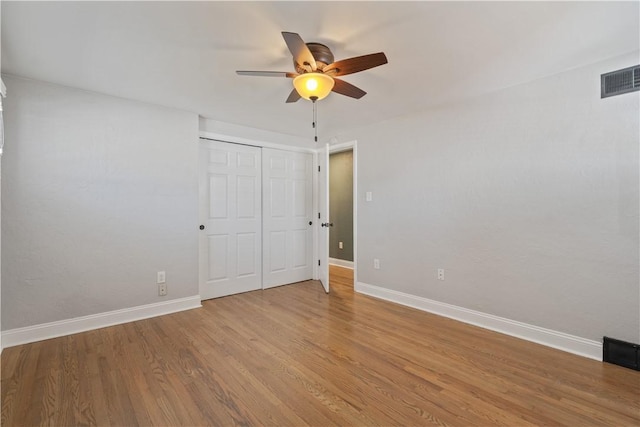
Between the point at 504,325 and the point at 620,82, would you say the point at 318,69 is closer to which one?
the point at 620,82

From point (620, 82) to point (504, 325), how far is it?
2.11 meters

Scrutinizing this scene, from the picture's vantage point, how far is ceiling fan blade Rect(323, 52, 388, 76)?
173cm

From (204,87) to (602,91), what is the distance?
3.20 metres

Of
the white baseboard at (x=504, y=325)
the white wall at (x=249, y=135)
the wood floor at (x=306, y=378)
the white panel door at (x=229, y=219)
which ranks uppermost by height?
the white wall at (x=249, y=135)

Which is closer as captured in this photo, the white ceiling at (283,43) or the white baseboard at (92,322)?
the white ceiling at (283,43)

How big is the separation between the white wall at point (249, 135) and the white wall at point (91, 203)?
226 millimetres

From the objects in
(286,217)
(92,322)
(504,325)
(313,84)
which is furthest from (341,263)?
(313,84)

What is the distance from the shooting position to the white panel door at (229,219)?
141 inches

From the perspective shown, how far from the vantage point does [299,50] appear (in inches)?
66.7

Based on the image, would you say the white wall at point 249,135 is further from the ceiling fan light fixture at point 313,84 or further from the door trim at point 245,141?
the ceiling fan light fixture at point 313,84

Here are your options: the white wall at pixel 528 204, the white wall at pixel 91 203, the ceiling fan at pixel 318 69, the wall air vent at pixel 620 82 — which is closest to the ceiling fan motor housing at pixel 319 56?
the ceiling fan at pixel 318 69

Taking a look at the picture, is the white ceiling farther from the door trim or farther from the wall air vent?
the door trim

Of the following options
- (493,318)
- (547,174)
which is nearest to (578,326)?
(493,318)

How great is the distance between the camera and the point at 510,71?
2.31 meters
